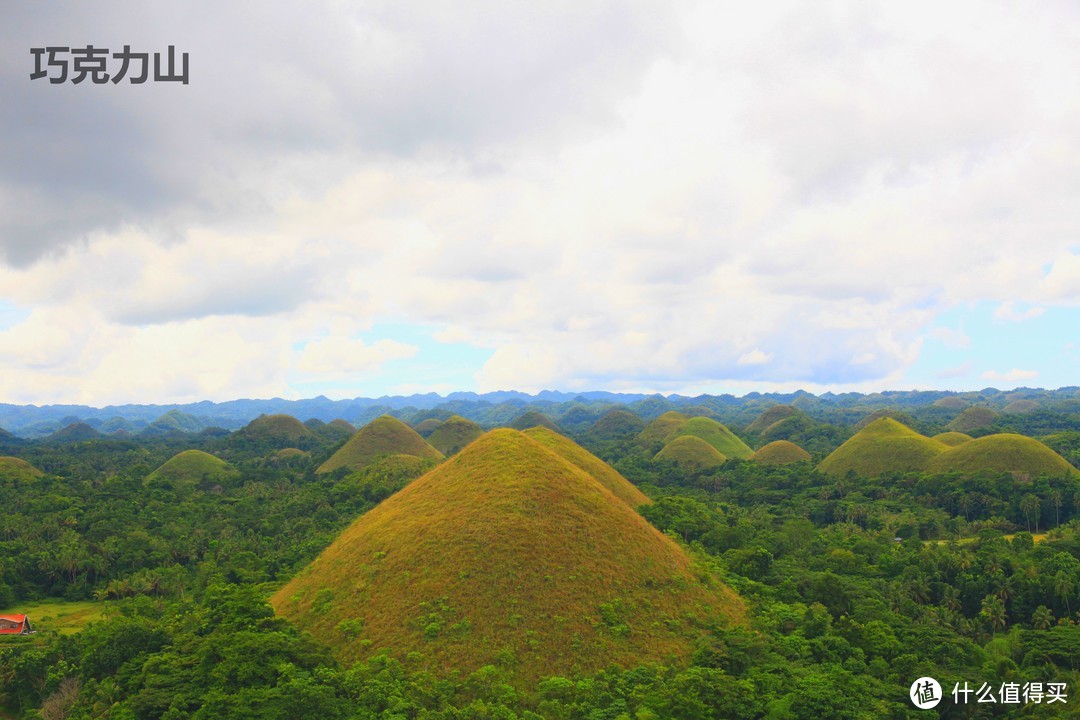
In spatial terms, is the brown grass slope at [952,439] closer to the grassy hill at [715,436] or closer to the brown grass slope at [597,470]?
the grassy hill at [715,436]

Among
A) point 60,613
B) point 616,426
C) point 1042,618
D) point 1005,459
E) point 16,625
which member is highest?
point 1005,459

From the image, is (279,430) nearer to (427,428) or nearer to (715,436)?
(427,428)

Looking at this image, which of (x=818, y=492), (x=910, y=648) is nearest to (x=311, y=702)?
(x=910, y=648)

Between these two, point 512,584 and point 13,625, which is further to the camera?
point 13,625

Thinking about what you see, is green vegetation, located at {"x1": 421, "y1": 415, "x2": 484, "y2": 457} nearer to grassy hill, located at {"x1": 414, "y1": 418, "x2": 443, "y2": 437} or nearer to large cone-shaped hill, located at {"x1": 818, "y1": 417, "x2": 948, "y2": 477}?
grassy hill, located at {"x1": 414, "y1": 418, "x2": 443, "y2": 437}

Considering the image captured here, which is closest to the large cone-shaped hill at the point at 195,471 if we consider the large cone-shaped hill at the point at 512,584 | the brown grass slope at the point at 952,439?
the large cone-shaped hill at the point at 512,584

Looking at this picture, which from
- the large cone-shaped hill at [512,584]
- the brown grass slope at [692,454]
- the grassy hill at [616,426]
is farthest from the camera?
the grassy hill at [616,426]

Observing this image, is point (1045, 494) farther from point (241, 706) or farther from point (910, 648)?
point (241, 706)

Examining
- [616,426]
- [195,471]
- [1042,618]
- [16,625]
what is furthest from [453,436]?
[1042,618]
